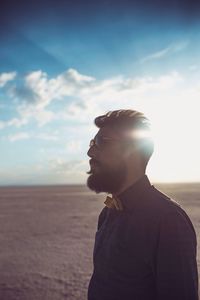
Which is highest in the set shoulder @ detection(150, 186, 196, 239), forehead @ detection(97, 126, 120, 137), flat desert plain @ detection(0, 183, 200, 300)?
forehead @ detection(97, 126, 120, 137)

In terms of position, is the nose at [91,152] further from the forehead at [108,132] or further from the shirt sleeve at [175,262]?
the shirt sleeve at [175,262]

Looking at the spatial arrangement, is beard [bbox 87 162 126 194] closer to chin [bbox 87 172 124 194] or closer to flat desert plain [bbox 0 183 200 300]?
chin [bbox 87 172 124 194]

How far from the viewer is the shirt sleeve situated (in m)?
2.17

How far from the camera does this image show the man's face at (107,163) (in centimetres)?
268

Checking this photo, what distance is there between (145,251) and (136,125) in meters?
0.86

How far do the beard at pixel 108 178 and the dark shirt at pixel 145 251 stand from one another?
0.11 m

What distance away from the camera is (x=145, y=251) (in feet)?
7.54

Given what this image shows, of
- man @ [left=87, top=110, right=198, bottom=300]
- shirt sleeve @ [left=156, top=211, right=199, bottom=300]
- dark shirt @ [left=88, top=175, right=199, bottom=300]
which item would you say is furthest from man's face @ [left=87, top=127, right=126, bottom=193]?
shirt sleeve @ [left=156, top=211, right=199, bottom=300]

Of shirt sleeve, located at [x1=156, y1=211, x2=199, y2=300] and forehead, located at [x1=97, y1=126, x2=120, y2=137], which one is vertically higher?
forehead, located at [x1=97, y1=126, x2=120, y2=137]

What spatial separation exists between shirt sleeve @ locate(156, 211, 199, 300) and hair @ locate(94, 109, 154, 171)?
1.86 feet

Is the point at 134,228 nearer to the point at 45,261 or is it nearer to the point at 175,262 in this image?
the point at 175,262

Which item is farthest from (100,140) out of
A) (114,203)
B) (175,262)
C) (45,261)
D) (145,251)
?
(45,261)

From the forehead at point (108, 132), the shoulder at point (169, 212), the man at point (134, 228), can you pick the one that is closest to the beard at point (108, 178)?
the man at point (134, 228)

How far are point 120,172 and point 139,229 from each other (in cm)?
46
